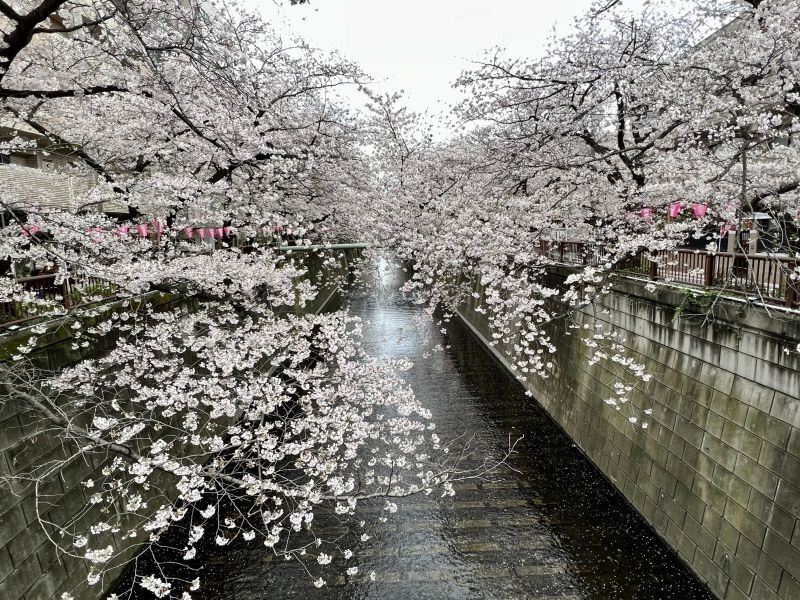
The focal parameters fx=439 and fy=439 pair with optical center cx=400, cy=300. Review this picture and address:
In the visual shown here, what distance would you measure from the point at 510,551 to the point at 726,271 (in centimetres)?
746

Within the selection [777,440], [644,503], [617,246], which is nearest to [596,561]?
[644,503]

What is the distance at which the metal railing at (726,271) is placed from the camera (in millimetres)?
7343

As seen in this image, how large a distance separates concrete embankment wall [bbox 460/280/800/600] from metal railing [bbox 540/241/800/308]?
0.45m

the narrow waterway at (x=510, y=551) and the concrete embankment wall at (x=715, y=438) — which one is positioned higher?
the concrete embankment wall at (x=715, y=438)

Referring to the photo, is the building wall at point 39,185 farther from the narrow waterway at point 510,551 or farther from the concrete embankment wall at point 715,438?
the concrete embankment wall at point 715,438

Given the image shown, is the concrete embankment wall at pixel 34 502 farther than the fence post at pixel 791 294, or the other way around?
the fence post at pixel 791 294

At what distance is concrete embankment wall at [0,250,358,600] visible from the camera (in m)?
6.58

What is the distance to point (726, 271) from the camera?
883 cm

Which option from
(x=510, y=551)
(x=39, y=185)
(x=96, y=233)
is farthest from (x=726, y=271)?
(x=39, y=185)

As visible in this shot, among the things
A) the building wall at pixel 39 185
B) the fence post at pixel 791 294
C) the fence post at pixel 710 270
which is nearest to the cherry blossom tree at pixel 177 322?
the building wall at pixel 39 185

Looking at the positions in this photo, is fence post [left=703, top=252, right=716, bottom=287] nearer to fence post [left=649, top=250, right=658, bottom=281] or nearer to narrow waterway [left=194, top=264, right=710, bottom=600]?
fence post [left=649, top=250, right=658, bottom=281]

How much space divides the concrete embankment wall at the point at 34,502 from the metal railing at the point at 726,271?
11.8 metres

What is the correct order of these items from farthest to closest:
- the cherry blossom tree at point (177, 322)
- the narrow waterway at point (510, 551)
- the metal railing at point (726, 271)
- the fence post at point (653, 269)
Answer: the fence post at point (653, 269), the narrow waterway at point (510, 551), the cherry blossom tree at point (177, 322), the metal railing at point (726, 271)

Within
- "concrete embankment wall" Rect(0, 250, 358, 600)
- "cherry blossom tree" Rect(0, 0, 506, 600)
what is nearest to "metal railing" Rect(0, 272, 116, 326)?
"cherry blossom tree" Rect(0, 0, 506, 600)
